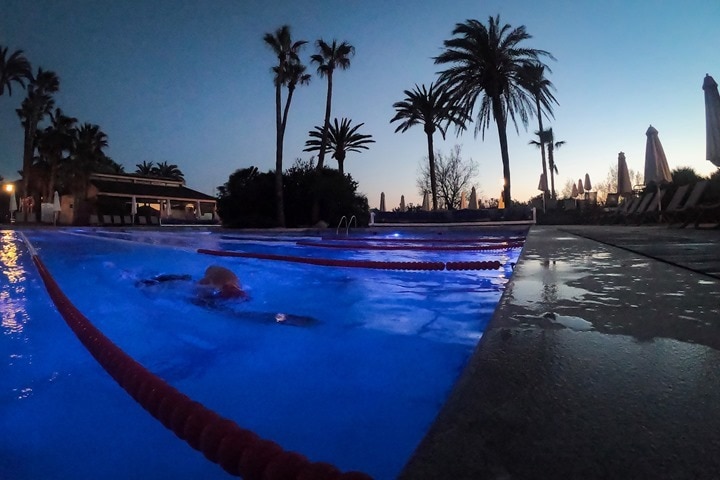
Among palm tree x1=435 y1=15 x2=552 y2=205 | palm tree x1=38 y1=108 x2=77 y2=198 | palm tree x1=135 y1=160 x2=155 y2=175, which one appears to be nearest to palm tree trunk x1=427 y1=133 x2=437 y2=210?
palm tree x1=435 y1=15 x2=552 y2=205

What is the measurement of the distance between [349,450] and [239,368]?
1.38m

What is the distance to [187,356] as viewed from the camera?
3.38 m

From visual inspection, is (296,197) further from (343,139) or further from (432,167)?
(343,139)

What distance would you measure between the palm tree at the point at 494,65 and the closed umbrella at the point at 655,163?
7760mm

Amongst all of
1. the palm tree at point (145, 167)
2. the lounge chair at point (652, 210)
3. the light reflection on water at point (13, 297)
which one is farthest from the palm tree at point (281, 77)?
the palm tree at point (145, 167)

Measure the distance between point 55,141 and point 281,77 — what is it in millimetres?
24878

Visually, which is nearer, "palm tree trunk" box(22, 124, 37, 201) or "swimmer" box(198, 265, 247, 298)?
"swimmer" box(198, 265, 247, 298)

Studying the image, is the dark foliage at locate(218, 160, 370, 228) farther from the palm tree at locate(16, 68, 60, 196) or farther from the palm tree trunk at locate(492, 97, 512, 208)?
the palm tree at locate(16, 68, 60, 196)

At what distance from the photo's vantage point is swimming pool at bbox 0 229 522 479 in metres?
2.04

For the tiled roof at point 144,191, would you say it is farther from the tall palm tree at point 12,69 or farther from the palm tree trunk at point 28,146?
the tall palm tree at point 12,69

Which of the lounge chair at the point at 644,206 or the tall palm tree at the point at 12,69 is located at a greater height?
the tall palm tree at the point at 12,69

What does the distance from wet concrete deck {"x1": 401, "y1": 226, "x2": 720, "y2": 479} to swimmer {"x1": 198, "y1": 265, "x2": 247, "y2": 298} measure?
3.68m

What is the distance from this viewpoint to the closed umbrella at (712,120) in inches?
374

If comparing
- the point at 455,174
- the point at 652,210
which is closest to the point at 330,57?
the point at 455,174
